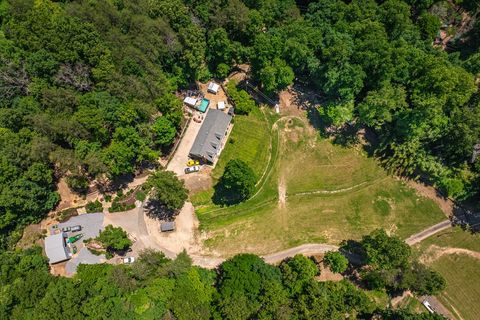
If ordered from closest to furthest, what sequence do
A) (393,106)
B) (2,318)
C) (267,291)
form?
(2,318)
(267,291)
(393,106)

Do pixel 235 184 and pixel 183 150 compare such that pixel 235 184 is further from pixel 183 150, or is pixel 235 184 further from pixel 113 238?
pixel 113 238

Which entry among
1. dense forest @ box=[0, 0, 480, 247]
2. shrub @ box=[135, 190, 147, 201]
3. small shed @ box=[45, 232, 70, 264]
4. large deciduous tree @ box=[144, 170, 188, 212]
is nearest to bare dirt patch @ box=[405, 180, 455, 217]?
dense forest @ box=[0, 0, 480, 247]

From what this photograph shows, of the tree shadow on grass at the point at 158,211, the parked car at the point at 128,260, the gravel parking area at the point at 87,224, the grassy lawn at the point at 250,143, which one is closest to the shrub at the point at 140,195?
the tree shadow on grass at the point at 158,211

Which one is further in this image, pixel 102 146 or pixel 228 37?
pixel 228 37

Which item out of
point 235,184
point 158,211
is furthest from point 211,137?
point 158,211

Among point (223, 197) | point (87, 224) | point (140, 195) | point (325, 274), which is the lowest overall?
point (87, 224)

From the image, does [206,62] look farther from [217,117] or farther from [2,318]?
[2,318]

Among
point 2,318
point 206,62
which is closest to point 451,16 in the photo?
point 206,62
